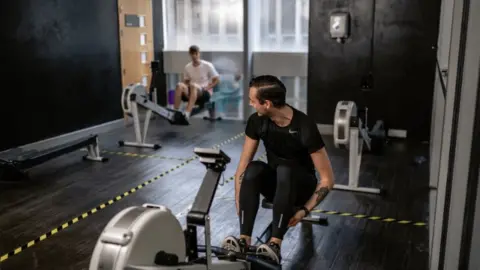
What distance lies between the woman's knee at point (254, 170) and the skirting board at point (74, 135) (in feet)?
11.3

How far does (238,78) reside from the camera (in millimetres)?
7195

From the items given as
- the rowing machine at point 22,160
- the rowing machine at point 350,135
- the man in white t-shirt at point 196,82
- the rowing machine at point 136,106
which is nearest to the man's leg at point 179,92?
the man in white t-shirt at point 196,82

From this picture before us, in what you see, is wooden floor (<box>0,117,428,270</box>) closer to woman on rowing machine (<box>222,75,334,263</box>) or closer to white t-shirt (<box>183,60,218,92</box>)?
woman on rowing machine (<box>222,75,334,263</box>)

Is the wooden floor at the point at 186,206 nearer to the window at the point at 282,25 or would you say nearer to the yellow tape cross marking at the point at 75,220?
the yellow tape cross marking at the point at 75,220

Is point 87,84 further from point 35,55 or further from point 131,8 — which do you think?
point 131,8

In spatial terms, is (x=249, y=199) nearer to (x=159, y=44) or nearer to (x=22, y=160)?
(x=22, y=160)

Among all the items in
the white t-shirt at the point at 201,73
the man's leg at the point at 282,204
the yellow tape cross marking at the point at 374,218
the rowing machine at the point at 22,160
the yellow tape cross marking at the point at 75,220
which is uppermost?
the white t-shirt at the point at 201,73

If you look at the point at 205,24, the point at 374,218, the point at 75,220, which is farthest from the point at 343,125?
the point at 205,24

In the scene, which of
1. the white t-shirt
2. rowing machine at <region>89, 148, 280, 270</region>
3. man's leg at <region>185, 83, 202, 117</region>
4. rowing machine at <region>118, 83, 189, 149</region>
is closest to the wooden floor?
rowing machine at <region>118, 83, 189, 149</region>

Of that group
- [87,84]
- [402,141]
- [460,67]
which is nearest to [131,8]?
[87,84]

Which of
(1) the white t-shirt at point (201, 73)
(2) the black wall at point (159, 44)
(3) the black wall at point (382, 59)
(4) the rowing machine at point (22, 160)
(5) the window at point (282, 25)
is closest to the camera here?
(4) the rowing machine at point (22, 160)

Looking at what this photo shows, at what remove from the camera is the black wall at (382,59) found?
571 centimetres

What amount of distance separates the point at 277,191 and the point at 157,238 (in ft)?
2.88

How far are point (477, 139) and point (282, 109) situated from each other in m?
1.04
